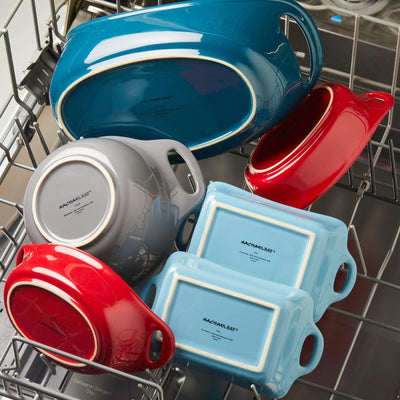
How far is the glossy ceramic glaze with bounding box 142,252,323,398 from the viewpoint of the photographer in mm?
646

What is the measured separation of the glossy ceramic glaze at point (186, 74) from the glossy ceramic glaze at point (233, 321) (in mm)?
A: 189

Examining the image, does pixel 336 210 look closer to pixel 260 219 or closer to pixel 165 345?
pixel 260 219

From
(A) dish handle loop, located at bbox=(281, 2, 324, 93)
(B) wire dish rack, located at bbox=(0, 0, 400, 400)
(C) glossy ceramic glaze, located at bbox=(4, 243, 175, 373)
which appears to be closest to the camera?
(C) glossy ceramic glaze, located at bbox=(4, 243, 175, 373)

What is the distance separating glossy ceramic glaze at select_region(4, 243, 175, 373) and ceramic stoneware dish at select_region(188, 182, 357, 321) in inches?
4.0

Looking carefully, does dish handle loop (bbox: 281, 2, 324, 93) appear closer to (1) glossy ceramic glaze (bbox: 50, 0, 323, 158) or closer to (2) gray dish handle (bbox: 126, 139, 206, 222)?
(1) glossy ceramic glaze (bbox: 50, 0, 323, 158)

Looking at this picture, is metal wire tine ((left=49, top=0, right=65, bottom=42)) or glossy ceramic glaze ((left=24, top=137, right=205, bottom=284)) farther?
metal wire tine ((left=49, top=0, right=65, bottom=42))

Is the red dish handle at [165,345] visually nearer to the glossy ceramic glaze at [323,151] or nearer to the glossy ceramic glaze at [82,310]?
the glossy ceramic glaze at [82,310]

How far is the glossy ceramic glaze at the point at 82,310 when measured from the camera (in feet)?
2.00

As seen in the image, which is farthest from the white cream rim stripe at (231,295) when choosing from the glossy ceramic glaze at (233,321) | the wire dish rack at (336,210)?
the wire dish rack at (336,210)

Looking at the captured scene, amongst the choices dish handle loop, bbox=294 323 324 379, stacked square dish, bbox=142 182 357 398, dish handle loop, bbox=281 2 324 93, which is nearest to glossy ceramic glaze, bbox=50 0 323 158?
dish handle loop, bbox=281 2 324 93

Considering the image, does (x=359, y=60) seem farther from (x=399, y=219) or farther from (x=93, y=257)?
(x=93, y=257)

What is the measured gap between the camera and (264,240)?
687 mm

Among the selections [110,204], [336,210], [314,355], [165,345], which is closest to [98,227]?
[110,204]

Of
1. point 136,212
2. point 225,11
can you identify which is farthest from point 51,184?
point 225,11
